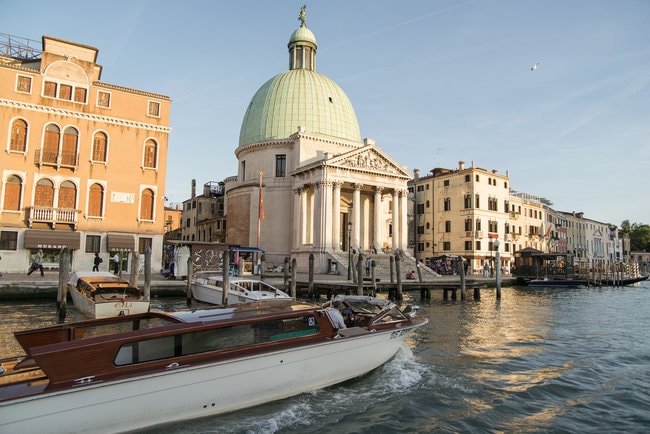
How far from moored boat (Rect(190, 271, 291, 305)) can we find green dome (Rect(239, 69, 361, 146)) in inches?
997

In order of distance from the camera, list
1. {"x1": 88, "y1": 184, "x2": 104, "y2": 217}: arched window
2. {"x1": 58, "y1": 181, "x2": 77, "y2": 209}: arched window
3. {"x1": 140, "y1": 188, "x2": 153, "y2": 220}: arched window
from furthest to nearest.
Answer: {"x1": 140, "y1": 188, "x2": 153, "y2": 220}: arched window → {"x1": 88, "y1": 184, "x2": 104, "y2": 217}: arched window → {"x1": 58, "y1": 181, "x2": 77, "y2": 209}: arched window

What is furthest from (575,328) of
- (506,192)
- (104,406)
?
(506,192)

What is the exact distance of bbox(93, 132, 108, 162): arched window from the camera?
29422mm

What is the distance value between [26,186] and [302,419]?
89.3ft

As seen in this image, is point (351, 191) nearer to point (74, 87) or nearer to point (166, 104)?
point (166, 104)

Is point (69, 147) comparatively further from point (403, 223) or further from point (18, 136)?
point (403, 223)

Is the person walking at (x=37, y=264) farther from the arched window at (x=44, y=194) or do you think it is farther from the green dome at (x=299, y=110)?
the green dome at (x=299, y=110)

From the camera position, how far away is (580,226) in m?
74.1

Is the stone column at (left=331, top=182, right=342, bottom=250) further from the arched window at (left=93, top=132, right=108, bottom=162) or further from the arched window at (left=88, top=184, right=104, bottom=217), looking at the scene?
the arched window at (left=88, top=184, right=104, bottom=217)

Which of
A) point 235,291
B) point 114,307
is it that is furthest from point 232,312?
point 235,291

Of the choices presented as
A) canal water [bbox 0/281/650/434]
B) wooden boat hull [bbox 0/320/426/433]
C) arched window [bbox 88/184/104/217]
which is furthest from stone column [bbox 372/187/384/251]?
wooden boat hull [bbox 0/320/426/433]

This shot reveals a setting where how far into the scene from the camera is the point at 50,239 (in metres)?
27.0

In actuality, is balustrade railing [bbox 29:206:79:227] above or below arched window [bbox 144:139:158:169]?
below

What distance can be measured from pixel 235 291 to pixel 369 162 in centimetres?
2448
